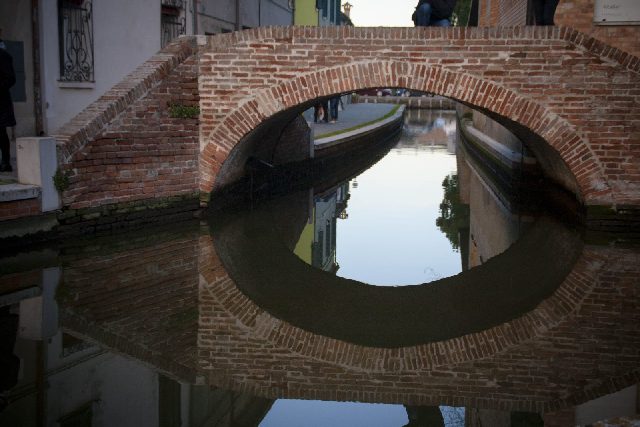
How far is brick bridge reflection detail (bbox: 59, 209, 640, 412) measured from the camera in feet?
13.9

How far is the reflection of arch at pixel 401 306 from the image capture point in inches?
197

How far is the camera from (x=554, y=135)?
8.59 metres

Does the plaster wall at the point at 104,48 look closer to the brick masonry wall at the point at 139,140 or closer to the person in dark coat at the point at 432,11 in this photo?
the brick masonry wall at the point at 139,140

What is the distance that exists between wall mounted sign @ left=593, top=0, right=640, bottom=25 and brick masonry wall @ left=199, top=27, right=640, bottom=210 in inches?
118

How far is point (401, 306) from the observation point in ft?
20.0

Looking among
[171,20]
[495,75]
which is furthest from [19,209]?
[171,20]

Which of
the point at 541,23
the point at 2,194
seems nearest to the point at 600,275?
the point at 541,23

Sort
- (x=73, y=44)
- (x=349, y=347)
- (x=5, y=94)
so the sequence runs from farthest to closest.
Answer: (x=73, y=44) < (x=5, y=94) < (x=349, y=347)

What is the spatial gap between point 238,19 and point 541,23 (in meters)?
8.88

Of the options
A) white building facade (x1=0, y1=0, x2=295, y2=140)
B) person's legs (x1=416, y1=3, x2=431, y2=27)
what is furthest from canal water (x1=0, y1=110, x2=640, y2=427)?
white building facade (x1=0, y1=0, x2=295, y2=140)

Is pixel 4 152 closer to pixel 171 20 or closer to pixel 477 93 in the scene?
pixel 477 93

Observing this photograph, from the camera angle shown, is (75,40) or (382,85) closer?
(382,85)

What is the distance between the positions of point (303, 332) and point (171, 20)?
9896 millimetres

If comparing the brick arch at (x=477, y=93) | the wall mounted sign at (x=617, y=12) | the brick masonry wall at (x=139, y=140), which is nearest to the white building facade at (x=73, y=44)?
the brick masonry wall at (x=139, y=140)
